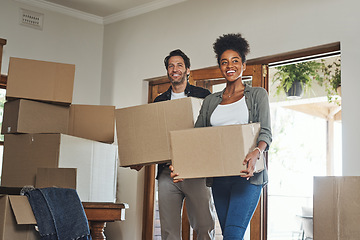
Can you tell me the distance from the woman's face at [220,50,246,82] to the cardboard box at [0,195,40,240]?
3.41 ft

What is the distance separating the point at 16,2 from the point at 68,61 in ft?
2.26

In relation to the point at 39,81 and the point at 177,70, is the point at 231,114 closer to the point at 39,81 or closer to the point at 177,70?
the point at 177,70

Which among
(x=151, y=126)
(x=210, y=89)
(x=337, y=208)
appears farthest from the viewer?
(x=210, y=89)

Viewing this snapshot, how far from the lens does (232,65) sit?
213cm

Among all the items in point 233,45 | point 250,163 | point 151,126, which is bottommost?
point 250,163

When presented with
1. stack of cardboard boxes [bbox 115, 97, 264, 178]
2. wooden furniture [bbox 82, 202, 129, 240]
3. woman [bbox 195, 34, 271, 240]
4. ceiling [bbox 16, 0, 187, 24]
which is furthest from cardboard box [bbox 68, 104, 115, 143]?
woman [bbox 195, 34, 271, 240]

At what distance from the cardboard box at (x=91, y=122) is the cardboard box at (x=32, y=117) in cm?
9

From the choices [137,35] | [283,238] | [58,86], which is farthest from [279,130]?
[58,86]

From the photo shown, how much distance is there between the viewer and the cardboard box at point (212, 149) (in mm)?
1873

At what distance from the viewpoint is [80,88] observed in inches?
179

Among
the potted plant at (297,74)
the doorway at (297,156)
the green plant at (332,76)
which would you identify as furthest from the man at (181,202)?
the doorway at (297,156)

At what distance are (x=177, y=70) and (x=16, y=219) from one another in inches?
43.3

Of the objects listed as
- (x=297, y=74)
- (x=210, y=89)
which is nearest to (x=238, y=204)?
(x=210, y=89)

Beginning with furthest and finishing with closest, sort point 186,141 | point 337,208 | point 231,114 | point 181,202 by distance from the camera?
point 181,202 → point 231,114 → point 186,141 → point 337,208
